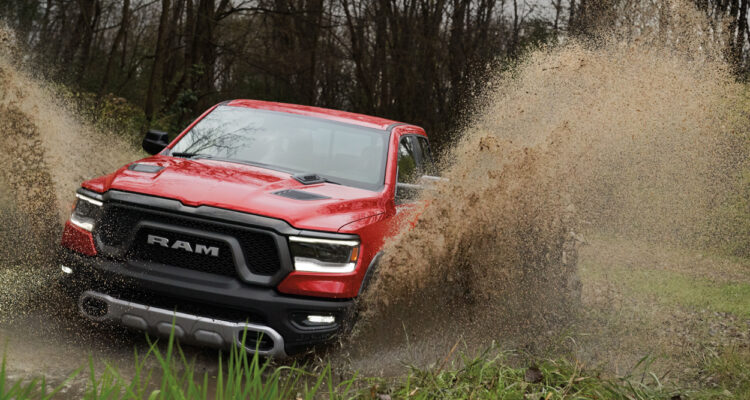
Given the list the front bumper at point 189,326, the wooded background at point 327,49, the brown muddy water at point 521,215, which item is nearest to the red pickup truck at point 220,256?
the front bumper at point 189,326

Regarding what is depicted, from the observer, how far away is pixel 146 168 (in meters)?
4.86

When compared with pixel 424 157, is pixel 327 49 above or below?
above

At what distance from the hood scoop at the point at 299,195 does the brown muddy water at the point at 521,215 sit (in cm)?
59

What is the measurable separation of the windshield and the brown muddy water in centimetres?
63

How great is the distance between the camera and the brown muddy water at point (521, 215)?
15.5 ft

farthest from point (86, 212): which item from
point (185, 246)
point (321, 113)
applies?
point (321, 113)

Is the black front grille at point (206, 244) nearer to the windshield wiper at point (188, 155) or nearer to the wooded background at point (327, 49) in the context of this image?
the windshield wiper at point (188, 155)

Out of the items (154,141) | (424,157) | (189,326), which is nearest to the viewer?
(189,326)

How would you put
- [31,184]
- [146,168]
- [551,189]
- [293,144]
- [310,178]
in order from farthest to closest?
1. [31,184]
2. [551,189]
3. [293,144]
4. [310,178]
5. [146,168]

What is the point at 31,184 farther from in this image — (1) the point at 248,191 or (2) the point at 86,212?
(1) the point at 248,191

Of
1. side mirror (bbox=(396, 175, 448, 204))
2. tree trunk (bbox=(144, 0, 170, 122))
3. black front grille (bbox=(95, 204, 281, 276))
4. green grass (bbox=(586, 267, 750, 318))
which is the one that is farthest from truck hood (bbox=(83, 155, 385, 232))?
tree trunk (bbox=(144, 0, 170, 122))

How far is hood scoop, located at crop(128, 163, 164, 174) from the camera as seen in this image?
4.78 metres

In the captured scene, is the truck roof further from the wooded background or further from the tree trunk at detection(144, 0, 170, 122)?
the wooded background

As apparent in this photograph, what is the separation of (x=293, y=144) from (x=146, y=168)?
1234 millimetres
